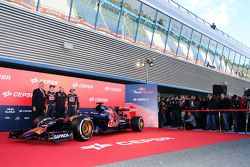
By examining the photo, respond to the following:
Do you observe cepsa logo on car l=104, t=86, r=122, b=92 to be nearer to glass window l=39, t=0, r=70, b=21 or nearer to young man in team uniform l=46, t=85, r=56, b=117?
young man in team uniform l=46, t=85, r=56, b=117

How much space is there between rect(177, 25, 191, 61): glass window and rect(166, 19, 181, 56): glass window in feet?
1.83

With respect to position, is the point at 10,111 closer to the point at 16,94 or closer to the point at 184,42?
the point at 16,94

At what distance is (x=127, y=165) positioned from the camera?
445cm

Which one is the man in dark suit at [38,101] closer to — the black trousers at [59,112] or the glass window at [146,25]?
the black trousers at [59,112]

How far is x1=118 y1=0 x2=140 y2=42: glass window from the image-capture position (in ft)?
51.8

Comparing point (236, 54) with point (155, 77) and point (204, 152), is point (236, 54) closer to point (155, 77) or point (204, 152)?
point (155, 77)

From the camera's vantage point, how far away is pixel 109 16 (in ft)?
49.3

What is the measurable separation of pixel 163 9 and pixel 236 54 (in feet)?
47.5

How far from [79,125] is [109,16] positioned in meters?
8.99

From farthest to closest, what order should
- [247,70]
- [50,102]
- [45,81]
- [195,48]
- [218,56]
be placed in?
[247,70]
[218,56]
[195,48]
[45,81]
[50,102]

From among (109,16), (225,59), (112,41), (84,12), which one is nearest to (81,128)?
(84,12)

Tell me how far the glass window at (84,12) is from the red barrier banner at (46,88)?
10.2 feet

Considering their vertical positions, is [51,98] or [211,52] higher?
[211,52]

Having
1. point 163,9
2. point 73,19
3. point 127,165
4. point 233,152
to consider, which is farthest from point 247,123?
point 163,9
